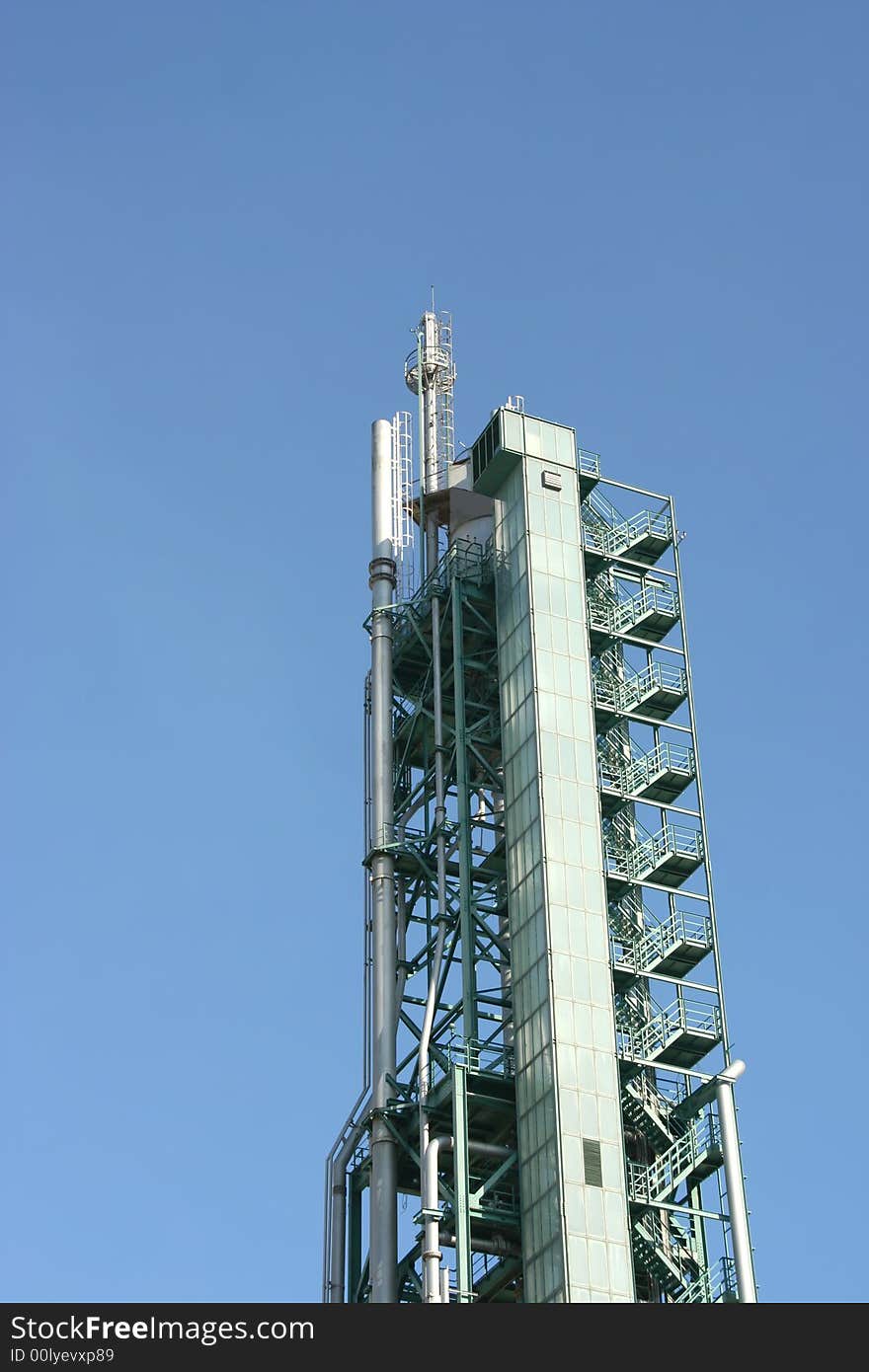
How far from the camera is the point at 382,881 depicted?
76.3m

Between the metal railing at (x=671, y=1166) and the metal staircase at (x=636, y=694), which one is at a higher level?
the metal staircase at (x=636, y=694)

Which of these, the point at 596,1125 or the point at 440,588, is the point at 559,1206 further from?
the point at 440,588

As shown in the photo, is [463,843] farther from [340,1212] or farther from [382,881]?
[340,1212]

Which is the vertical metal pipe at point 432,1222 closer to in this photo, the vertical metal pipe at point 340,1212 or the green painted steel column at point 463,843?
the green painted steel column at point 463,843

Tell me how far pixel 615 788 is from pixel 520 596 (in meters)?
7.03

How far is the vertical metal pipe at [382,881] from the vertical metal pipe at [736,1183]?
10.1 meters

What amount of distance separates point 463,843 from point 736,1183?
14.1 metres

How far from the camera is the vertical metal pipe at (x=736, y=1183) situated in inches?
2571

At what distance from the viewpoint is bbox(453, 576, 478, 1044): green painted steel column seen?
71.3 m

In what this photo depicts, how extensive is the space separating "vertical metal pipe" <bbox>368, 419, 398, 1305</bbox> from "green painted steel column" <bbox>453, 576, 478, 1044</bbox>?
9.22 feet

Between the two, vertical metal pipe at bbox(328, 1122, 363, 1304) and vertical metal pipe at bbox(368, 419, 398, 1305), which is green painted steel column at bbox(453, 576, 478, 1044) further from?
vertical metal pipe at bbox(328, 1122, 363, 1304)

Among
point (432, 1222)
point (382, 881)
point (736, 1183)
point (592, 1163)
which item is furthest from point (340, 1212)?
point (736, 1183)

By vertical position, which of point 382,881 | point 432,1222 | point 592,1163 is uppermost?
point 382,881
